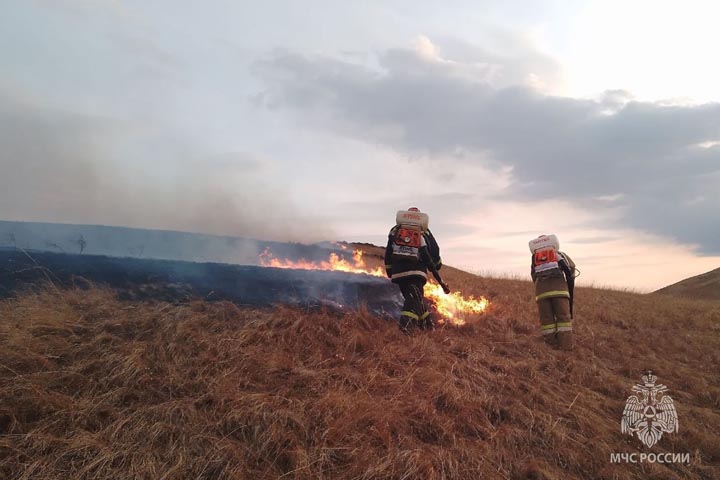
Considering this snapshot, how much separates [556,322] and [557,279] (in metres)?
0.86

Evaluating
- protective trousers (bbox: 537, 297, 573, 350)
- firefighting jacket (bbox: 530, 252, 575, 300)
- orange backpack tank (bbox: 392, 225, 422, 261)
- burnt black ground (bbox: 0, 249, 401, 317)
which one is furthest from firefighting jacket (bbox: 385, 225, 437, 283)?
protective trousers (bbox: 537, 297, 573, 350)

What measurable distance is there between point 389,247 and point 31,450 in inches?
239

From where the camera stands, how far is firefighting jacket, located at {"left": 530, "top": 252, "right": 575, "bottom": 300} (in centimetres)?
810

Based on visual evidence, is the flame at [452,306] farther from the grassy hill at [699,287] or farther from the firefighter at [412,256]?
the grassy hill at [699,287]

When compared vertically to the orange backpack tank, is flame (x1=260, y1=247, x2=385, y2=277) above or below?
below

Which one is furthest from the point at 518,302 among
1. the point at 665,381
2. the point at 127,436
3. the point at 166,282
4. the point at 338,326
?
the point at 127,436

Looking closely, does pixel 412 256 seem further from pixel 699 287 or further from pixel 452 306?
pixel 699 287

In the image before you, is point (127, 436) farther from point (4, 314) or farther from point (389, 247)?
point (389, 247)

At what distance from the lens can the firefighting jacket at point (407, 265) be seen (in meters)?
7.97

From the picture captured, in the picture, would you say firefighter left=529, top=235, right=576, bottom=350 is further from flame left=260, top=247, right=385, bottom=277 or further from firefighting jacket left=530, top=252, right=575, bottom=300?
flame left=260, top=247, right=385, bottom=277

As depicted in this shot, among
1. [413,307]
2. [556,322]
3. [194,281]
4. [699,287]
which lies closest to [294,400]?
[413,307]

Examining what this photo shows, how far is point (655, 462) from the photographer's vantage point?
14.4 feet

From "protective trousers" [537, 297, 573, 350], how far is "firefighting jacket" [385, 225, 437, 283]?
7.79 feet

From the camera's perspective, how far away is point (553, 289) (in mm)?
8148
